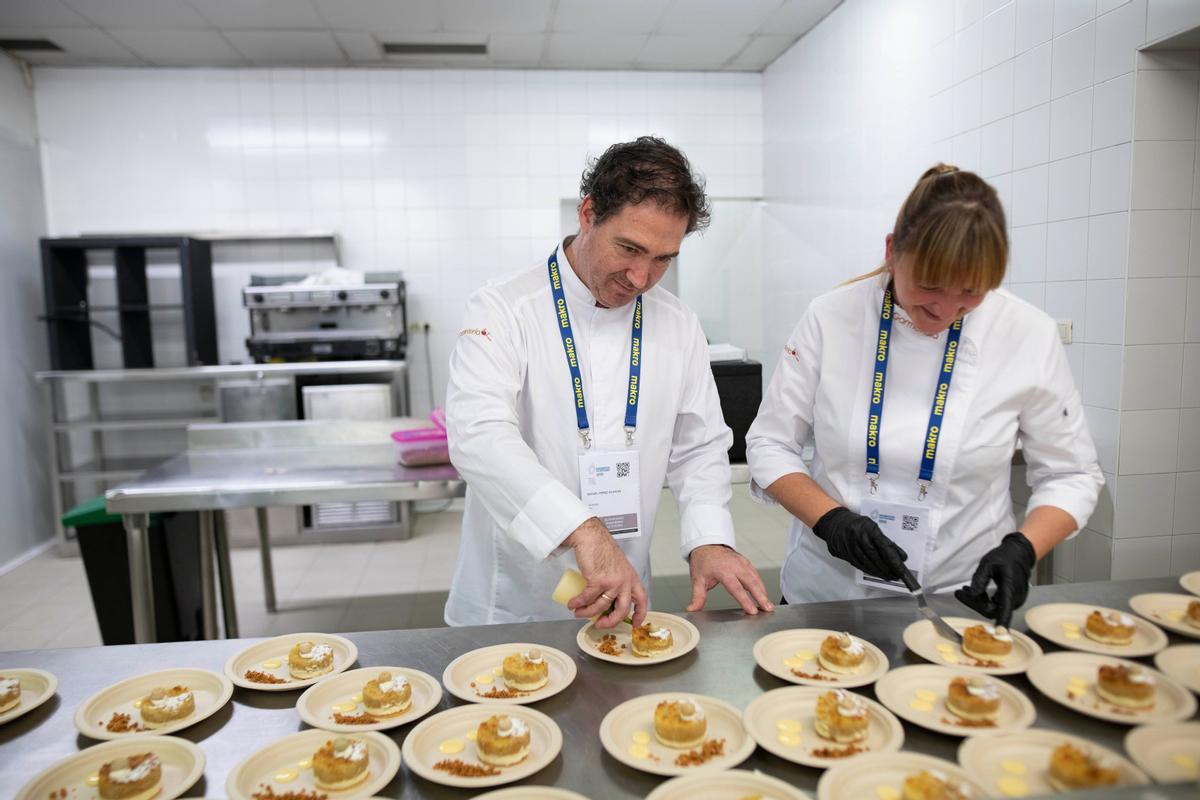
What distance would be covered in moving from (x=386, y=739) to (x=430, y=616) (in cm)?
294

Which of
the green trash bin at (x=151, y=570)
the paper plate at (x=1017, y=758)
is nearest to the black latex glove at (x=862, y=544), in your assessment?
the paper plate at (x=1017, y=758)

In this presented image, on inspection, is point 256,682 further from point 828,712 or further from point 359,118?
point 359,118

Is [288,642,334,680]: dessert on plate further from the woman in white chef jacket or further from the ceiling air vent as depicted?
the ceiling air vent

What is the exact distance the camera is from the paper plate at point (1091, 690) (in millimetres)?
755

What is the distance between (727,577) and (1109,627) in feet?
1.94

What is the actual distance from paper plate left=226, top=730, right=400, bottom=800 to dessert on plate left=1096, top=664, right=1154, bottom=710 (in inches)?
32.6

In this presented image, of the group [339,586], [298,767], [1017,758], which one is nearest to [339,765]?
[298,767]

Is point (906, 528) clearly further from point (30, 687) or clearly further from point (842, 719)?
point (30, 687)

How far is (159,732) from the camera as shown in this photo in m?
1.05

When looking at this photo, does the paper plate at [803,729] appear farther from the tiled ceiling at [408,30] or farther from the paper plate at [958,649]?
the tiled ceiling at [408,30]

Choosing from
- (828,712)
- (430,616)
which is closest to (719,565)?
(828,712)

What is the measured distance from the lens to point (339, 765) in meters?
0.93

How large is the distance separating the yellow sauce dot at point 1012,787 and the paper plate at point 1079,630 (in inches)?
10.5

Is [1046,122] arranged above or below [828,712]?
above
